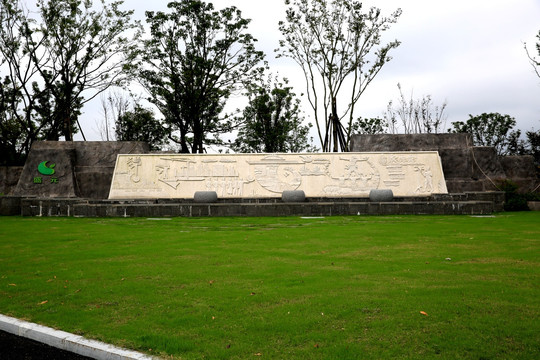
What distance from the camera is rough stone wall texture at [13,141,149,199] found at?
18.6 meters

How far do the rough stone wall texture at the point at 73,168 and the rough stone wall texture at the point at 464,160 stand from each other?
36.0 ft

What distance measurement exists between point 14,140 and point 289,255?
26517mm

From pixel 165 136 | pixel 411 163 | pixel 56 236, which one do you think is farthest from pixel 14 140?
pixel 411 163

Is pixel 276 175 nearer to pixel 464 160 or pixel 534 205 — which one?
pixel 464 160

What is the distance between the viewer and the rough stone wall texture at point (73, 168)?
18578 mm

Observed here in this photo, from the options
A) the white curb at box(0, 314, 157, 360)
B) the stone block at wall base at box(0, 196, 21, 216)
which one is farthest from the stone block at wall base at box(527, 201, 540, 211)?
the stone block at wall base at box(0, 196, 21, 216)

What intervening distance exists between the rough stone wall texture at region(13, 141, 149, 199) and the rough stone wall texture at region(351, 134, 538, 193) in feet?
Answer: 36.0

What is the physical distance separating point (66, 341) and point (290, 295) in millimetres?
2045

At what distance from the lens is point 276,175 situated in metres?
17.6

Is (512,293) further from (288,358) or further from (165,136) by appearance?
(165,136)

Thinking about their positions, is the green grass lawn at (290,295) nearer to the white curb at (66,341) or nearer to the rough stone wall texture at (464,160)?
the white curb at (66,341)

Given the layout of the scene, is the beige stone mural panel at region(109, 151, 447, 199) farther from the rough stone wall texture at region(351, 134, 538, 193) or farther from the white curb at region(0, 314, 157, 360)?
the white curb at region(0, 314, 157, 360)

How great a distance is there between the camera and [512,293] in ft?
14.1

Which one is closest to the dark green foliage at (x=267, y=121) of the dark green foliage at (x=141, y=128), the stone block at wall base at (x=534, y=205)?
the dark green foliage at (x=141, y=128)
